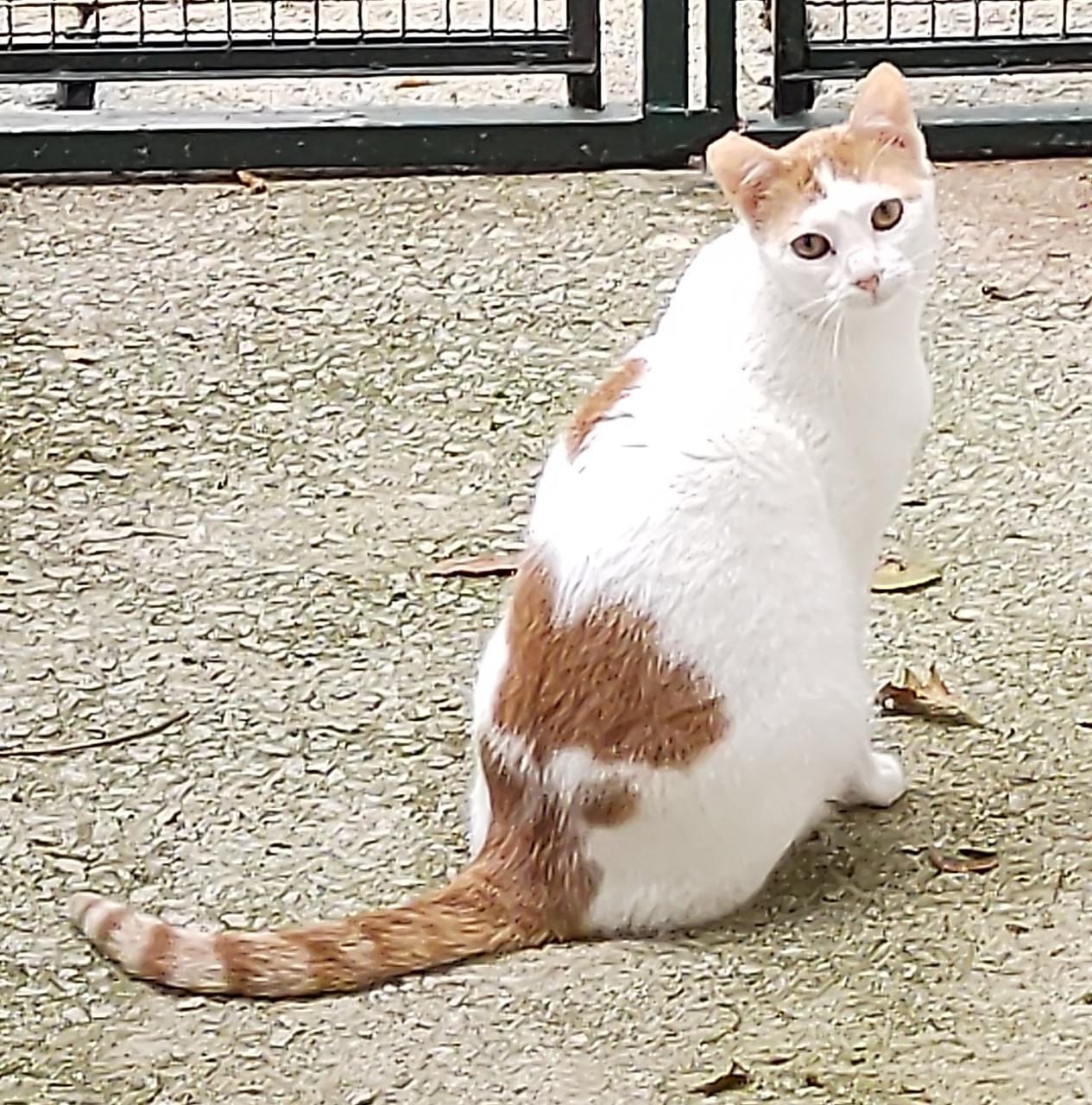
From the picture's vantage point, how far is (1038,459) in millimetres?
2980

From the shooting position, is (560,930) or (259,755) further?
(259,755)

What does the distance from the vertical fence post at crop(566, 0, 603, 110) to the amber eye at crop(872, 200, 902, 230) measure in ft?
6.29

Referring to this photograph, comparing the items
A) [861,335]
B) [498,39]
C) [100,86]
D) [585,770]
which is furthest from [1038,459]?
[100,86]

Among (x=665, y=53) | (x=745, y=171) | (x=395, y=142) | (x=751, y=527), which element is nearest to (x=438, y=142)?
(x=395, y=142)

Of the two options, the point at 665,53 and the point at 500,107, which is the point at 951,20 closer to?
the point at 665,53

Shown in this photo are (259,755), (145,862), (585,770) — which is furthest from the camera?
(259,755)

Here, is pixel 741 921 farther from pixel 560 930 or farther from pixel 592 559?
pixel 592 559

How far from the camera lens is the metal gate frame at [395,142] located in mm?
3934

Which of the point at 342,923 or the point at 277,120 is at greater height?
the point at 277,120

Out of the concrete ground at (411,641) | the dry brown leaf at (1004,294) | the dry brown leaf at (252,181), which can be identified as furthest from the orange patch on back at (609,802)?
the dry brown leaf at (252,181)

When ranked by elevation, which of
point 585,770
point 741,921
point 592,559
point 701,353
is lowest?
point 741,921

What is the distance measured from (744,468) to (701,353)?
133 mm

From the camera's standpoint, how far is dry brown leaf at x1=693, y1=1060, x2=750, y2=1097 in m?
1.90

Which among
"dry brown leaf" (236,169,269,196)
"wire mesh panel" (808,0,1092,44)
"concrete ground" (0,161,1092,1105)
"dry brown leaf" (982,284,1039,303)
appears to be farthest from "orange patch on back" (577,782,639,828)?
"wire mesh panel" (808,0,1092,44)
